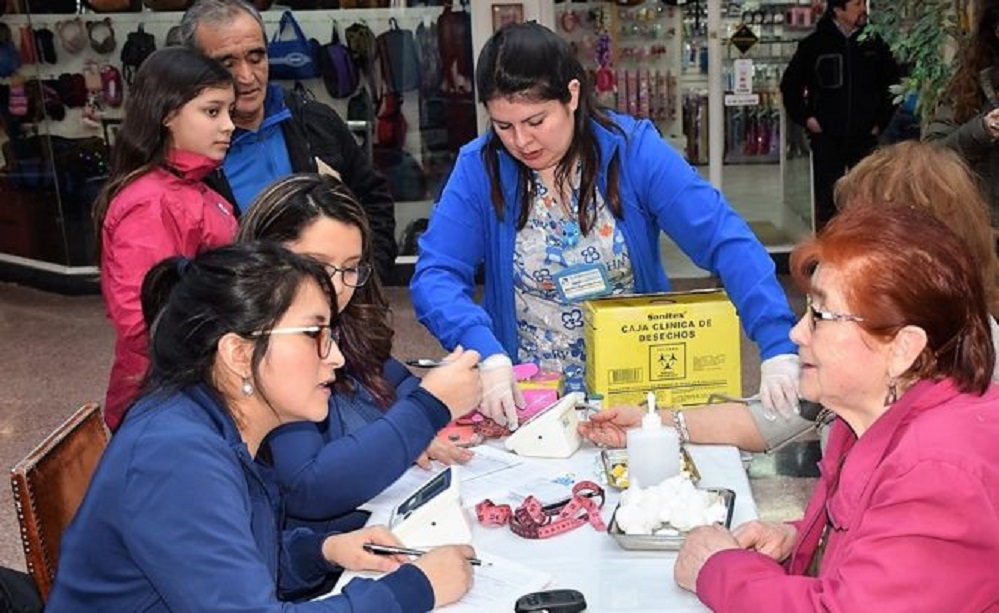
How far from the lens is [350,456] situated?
6.34ft

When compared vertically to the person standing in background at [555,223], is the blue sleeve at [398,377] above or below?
below

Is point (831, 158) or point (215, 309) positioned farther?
point (831, 158)

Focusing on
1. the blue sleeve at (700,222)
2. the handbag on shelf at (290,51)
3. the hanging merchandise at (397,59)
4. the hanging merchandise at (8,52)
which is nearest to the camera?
the blue sleeve at (700,222)

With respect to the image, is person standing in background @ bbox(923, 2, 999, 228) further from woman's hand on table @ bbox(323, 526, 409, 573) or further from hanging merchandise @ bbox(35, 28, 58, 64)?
hanging merchandise @ bbox(35, 28, 58, 64)

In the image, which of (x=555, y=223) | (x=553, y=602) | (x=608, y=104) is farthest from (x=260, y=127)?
(x=608, y=104)

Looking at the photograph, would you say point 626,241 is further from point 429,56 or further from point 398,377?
point 429,56

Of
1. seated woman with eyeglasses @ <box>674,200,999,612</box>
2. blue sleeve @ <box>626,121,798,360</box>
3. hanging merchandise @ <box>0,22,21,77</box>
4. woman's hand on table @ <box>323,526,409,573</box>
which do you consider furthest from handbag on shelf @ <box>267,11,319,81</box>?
seated woman with eyeglasses @ <box>674,200,999,612</box>

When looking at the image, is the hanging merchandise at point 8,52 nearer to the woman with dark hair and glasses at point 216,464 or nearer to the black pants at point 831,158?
the black pants at point 831,158

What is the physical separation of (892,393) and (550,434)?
0.77 metres

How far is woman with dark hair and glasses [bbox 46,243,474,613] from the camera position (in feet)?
4.70

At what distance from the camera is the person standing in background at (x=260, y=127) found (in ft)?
9.18

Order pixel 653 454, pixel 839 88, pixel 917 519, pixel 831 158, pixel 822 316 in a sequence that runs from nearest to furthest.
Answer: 1. pixel 917 519
2. pixel 822 316
3. pixel 653 454
4. pixel 839 88
5. pixel 831 158

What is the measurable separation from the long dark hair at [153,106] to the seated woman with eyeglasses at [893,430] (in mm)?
1520

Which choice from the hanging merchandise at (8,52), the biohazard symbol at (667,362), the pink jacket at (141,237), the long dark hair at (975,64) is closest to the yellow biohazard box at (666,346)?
the biohazard symbol at (667,362)
